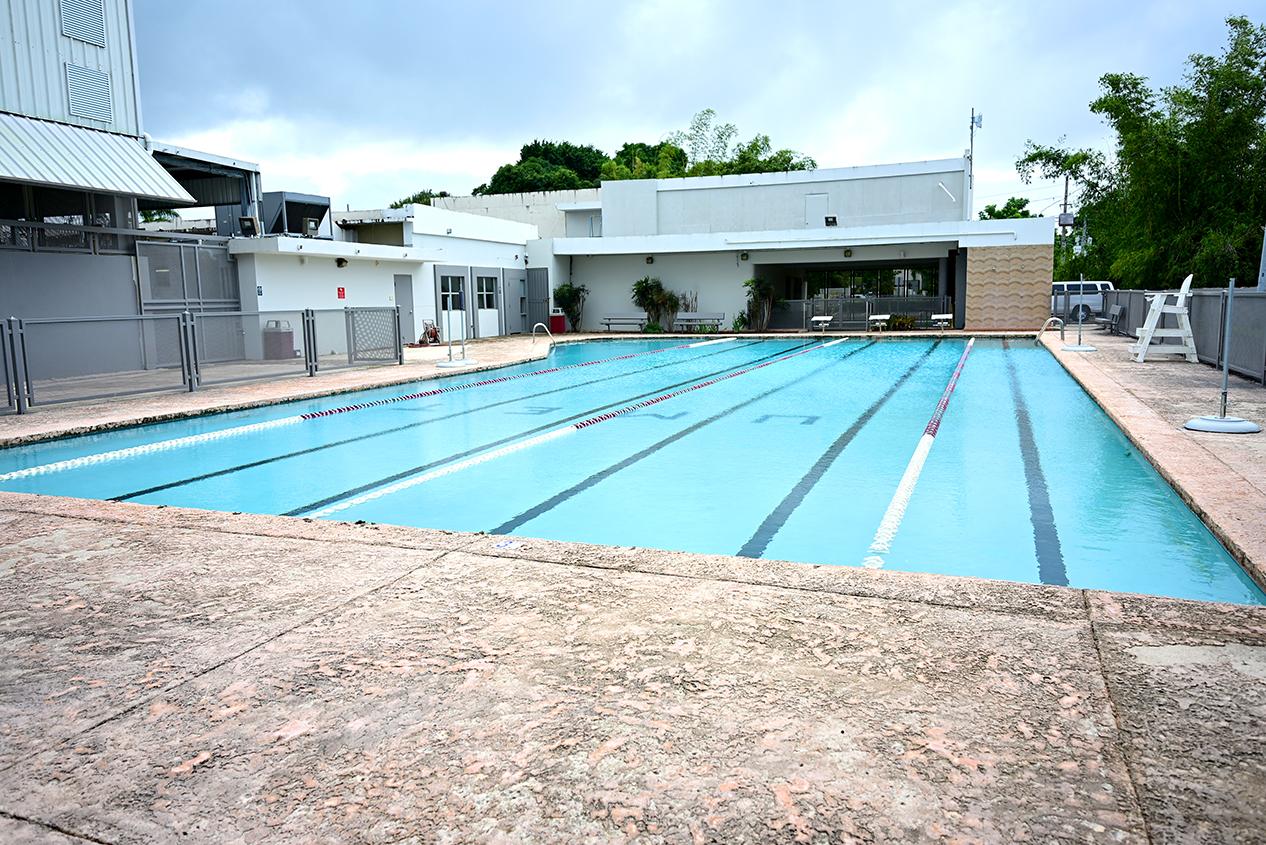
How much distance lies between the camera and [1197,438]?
781 centimetres

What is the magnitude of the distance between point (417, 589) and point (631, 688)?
1391 mm

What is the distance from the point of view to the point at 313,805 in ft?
7.23

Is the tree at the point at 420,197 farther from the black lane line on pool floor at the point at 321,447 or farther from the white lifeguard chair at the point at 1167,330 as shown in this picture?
the white lifeguard chair at the point at 1167,330

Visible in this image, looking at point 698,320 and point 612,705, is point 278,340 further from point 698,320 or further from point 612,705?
point 698,320

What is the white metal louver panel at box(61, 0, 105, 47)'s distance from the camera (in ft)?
48.1

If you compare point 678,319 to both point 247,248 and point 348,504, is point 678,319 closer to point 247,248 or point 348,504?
point 247,248

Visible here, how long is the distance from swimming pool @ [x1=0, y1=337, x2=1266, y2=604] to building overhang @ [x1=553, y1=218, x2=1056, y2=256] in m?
13.6

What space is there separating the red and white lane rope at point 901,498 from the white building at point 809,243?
676 inches

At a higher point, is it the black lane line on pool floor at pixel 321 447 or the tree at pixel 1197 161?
the tree at pixel 1197 161

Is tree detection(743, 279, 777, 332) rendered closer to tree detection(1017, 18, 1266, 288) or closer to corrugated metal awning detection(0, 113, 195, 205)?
tree detection(1017, 18, 1266, 288)

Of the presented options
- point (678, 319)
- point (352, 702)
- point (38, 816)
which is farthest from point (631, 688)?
point (678, 319)

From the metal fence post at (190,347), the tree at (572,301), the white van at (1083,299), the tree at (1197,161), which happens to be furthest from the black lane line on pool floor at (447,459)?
the white van at (1083,299)

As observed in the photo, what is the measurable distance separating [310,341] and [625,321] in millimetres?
16615

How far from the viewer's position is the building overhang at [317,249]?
60.2ft
